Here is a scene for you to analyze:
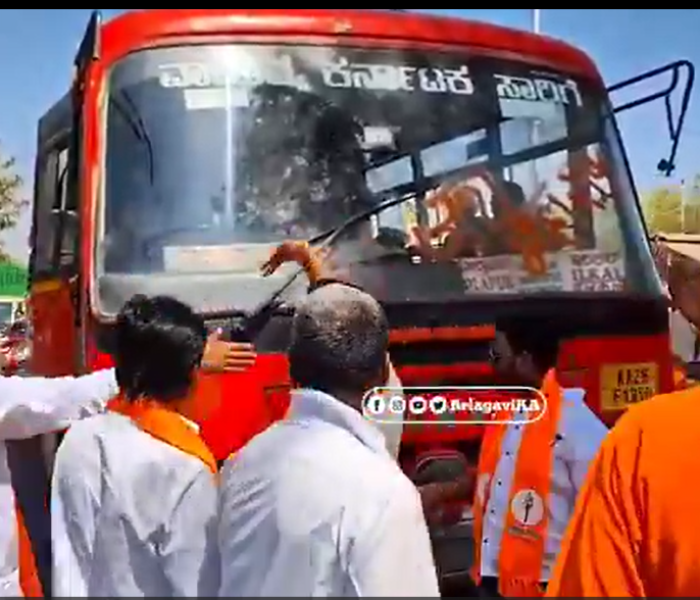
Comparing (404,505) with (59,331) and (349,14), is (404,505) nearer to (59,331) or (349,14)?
(59,331)

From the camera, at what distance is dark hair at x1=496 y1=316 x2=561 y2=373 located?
2.71 meters

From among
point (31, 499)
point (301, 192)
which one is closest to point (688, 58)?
point (301, 192)

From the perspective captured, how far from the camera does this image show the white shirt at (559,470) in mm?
2725

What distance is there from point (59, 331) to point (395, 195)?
82 centimetres

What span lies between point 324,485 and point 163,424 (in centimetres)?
55

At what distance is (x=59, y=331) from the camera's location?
271 cm

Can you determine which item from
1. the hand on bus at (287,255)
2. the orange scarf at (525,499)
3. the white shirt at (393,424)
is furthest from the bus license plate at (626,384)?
the hand on bus at (287,255)

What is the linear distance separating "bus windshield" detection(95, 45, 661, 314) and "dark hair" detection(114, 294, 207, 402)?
65mm

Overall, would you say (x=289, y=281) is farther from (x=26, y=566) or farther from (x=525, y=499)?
(x=26, y=566)

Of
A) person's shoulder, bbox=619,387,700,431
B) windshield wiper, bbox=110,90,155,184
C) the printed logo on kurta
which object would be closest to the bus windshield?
windshield wiper, bbox=110,90,155,184

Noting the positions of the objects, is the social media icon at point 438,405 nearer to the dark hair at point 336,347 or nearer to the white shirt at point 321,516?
the dark hair at point 336,347

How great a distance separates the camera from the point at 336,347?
218 centimetres

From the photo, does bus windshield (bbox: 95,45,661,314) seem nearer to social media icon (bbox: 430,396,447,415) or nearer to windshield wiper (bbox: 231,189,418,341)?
windshield wiper (bbox: 231,189,418,341)

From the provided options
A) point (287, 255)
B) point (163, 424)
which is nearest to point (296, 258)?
point (287, 255)
